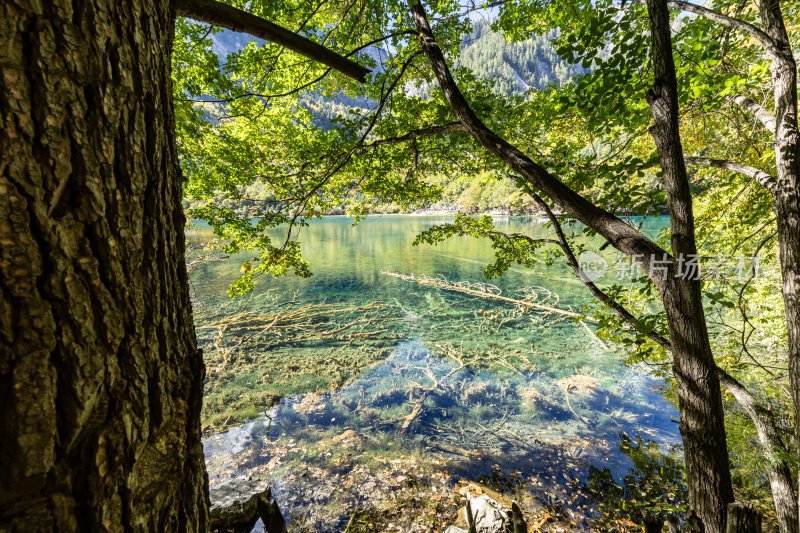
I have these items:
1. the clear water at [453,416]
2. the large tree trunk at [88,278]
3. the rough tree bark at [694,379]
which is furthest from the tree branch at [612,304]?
the large tree trunk at [88,278]

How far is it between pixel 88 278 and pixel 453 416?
737 centimetres

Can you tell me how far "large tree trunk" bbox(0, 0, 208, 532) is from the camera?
57cm

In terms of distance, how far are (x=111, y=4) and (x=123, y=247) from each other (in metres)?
0.60

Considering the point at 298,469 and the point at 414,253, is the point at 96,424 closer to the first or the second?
the point at 298,469

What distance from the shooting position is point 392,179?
16.1ft

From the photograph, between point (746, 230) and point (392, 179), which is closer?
point (392, 179)

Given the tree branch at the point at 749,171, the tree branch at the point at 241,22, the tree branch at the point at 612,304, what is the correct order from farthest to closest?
the tree branch at the point at 749,171
the tree branch at the point at 612,304
the tree branch at the point at 241,22

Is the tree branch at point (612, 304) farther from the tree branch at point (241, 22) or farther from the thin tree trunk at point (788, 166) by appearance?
the tree branch at point (241, 22)

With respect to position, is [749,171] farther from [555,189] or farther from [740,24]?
[555,189]

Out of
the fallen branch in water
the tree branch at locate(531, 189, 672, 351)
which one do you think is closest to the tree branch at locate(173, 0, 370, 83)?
the tree branch at locate(531, 189, 672, 351)

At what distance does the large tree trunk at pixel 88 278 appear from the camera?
0.57 metres

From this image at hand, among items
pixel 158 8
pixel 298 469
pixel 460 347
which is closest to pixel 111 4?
pixel 158 8

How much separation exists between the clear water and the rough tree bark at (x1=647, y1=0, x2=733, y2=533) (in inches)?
124

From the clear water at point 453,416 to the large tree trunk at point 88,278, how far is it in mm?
4882
